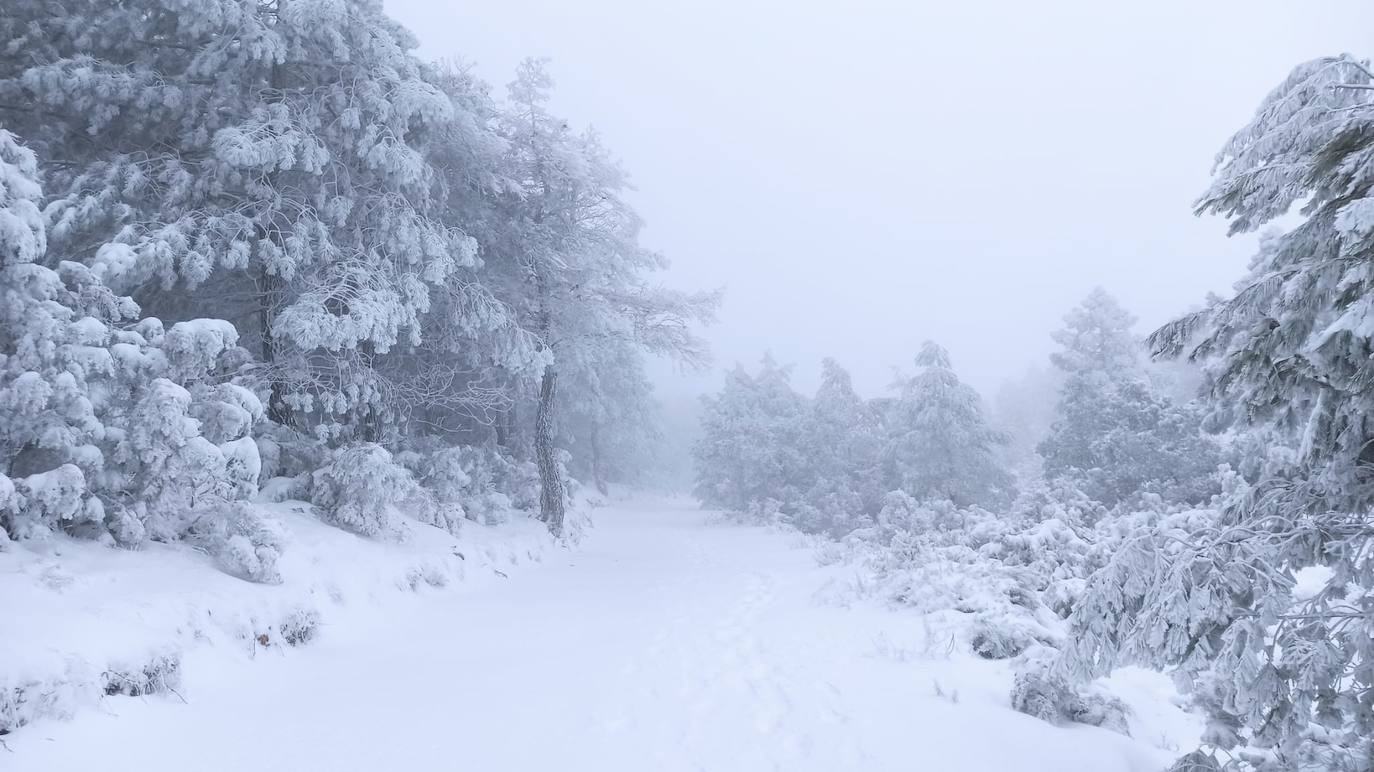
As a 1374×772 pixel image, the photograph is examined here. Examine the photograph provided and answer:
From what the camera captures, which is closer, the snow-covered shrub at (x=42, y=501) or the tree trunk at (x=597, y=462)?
the snow-covered shrub at (x=42, y=501)

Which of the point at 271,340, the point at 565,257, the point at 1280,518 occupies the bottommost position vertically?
the point at 1280,518

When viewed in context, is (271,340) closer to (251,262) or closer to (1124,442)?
(251,262)

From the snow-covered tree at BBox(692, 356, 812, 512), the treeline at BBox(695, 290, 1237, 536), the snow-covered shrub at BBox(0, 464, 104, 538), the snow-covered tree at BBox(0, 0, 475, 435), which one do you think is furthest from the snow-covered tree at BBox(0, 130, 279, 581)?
the snow-covered tree at BBox(692, 356, 812, 512)

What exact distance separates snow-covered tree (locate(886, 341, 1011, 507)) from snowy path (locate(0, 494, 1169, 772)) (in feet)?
56.9

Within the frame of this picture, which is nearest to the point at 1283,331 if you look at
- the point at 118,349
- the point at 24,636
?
the point at 24,636

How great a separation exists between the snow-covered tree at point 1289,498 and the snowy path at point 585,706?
1.26m

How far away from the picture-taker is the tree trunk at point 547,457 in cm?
1593

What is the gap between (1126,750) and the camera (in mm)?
3977

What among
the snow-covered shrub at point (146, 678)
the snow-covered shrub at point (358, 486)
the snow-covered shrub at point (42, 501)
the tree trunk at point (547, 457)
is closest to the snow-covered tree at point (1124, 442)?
the tree trunk at point (547, 457)

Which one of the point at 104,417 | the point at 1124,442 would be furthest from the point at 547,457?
the point at 1124,442

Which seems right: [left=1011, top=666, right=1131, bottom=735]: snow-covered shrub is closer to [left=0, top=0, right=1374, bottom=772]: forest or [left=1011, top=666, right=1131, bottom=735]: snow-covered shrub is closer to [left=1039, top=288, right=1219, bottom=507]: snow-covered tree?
[left=0, top=0, right=1374, bottom=772]: forest

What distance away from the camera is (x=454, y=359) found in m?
13.9

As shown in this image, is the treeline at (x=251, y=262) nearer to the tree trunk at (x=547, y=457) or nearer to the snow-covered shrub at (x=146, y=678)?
the tree trunk at (x=547, y=457)

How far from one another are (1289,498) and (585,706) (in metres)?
4.68
